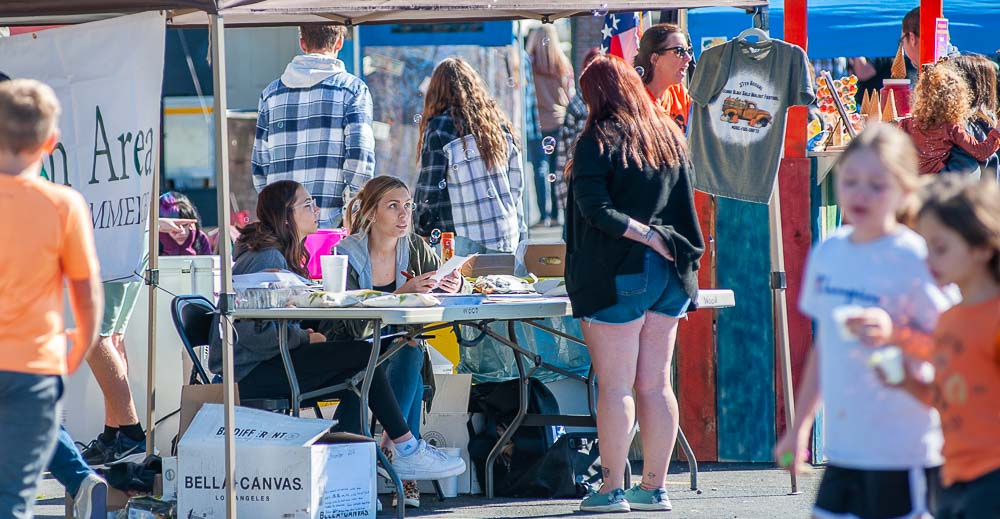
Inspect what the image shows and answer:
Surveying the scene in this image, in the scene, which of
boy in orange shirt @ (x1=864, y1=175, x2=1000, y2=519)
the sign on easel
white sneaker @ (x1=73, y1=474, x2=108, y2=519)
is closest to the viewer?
boy in orange shirt @ (x1=864, y1=175, x2=1000, y2=519)

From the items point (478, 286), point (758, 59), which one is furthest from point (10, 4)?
point (758, 59)

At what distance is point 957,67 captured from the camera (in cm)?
635

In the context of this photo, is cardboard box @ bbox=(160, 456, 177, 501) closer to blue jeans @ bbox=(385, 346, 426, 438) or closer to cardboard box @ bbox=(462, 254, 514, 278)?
blue jeans @ bbox=(385, 346, 426, 438)

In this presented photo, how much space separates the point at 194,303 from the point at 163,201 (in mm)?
3171

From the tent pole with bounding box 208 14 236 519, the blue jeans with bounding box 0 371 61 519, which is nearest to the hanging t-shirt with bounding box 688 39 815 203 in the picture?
the tent pole with bounding box 208 14 236 519

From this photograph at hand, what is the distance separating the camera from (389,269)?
5.78m

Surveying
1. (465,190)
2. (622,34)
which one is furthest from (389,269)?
(622,34)

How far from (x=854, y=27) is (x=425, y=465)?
4.93 metres

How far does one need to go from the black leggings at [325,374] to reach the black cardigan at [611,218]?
88 cm

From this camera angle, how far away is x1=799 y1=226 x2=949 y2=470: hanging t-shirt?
9.55 ft

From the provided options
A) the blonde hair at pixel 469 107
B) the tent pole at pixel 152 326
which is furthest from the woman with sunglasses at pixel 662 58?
the tent pole at pixel 152 326

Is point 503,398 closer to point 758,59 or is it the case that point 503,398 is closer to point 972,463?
point 758,59

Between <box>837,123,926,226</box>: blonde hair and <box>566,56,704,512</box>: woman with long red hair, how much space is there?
1878 millimetres

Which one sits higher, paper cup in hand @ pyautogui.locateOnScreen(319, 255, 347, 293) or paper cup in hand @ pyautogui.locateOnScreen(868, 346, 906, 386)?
paper cup in hand @ pyautogui.locateOnScreen(319, 255, 347, 293)
